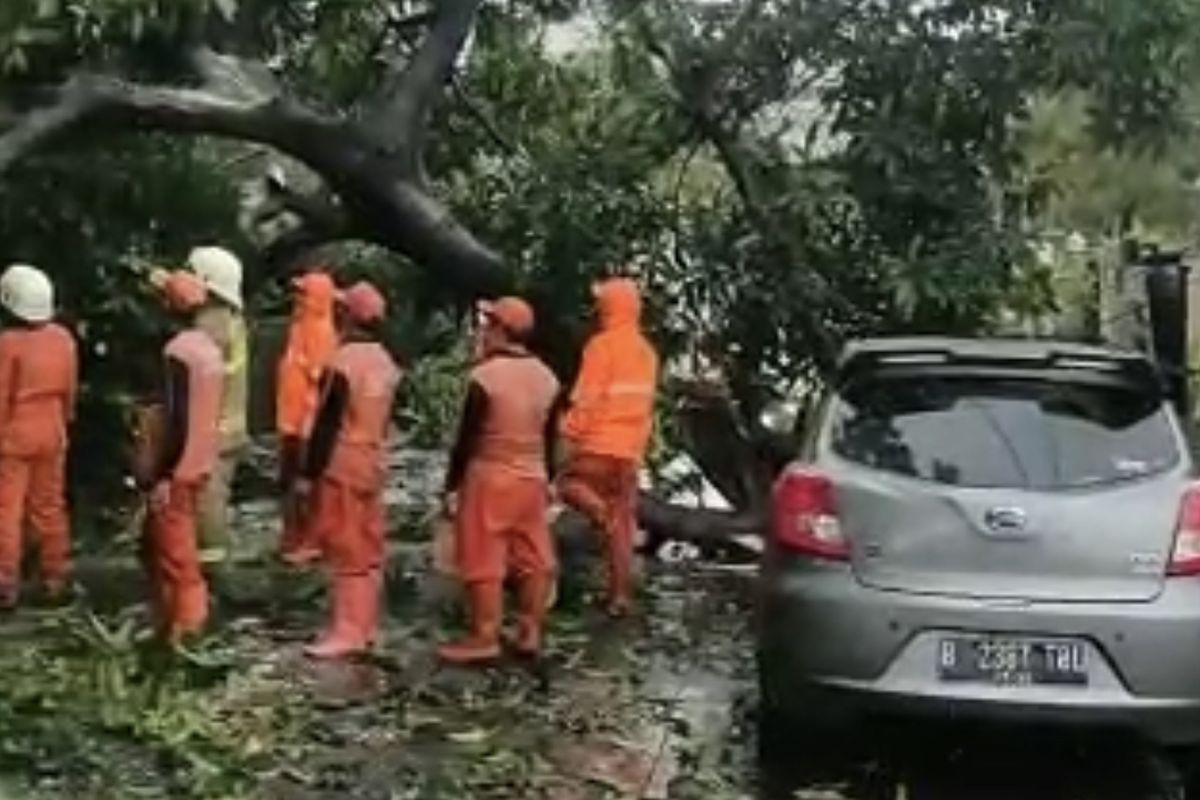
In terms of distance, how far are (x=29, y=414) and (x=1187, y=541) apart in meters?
5.37

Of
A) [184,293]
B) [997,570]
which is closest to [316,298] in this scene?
[184,293]

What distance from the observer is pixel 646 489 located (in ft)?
44.2

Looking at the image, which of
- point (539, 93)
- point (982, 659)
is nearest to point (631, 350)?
point (982, 659)

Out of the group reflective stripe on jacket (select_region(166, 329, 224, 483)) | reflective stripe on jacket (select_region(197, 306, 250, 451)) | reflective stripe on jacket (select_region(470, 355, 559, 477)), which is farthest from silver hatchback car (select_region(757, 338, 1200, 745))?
reflective stripe on jacket (select_region(197, 306, 250, 451))

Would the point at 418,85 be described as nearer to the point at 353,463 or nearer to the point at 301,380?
the point at 301,380

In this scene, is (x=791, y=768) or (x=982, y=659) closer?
(x=982, y=659)

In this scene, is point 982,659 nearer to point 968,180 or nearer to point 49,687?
point 49,687

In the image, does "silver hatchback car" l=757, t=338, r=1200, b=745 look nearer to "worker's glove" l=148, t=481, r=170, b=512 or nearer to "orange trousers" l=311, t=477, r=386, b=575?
"orange trousers" l=311, t=477, r=386, b=575

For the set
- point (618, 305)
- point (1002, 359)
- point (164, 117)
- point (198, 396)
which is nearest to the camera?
point (1002, 359)

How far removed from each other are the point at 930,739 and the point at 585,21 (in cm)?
610

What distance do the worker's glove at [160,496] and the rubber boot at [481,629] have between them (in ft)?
4.13

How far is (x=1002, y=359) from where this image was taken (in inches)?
324

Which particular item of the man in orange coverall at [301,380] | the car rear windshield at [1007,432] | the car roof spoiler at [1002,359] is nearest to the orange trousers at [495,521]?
the car roof spoiler at [1002,359]

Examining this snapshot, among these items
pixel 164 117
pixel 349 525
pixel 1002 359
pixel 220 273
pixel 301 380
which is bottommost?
pixel 349 525
